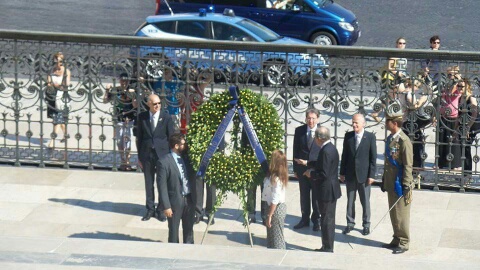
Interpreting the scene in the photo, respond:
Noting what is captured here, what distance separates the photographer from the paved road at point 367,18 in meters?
29.4

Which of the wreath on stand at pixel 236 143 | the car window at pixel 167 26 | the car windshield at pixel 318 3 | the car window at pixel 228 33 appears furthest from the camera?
the car windshield at pixel 318 3

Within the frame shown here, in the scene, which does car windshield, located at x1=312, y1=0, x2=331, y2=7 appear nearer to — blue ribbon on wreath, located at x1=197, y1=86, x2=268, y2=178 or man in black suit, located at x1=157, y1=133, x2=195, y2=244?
blue ribbon on wreath, located at x1=197, y1=86, x2=268, y2=178

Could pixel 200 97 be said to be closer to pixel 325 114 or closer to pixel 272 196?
pixel 325 114

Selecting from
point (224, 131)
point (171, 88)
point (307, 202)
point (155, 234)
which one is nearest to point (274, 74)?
point (171, 88)

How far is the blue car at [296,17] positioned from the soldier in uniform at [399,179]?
12.5 meters

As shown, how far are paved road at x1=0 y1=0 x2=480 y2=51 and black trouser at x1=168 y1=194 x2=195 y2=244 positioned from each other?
586 inches

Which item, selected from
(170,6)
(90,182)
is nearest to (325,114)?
(90,182)

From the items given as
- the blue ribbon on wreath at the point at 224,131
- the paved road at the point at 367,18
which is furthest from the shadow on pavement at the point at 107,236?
the paved road at the point at 367,18

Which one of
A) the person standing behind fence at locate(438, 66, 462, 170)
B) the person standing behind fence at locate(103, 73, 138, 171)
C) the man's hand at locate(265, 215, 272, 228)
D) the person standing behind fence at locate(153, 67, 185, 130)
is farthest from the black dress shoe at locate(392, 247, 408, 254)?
the person standing behind fence at locate(103, 73, 138, 171)

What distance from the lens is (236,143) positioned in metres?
14.4

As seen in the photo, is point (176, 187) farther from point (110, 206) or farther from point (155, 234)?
point (110, 206)

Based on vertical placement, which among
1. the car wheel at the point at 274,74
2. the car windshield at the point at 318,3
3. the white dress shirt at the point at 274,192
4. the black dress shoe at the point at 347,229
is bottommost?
the black dress shoe at the point at 347,229

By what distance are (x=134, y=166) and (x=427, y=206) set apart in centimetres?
448

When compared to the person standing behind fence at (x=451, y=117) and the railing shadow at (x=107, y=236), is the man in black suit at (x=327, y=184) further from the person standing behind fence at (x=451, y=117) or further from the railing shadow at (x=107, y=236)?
the person standing behind fence at (x=451, y=117)
